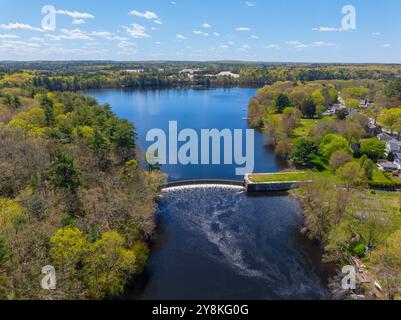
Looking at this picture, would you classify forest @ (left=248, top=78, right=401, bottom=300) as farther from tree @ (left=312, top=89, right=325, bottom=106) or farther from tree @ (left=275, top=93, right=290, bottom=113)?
tree @ (left=312, top=89, right=325, bottom=106)

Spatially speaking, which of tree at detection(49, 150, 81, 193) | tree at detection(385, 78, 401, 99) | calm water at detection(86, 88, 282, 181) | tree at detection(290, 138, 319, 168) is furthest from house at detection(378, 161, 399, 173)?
tree at detection(385, 78, 401, 99)

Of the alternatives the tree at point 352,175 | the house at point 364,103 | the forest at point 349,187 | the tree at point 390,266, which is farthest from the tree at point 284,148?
the house at point 364,103

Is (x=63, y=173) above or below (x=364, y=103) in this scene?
below

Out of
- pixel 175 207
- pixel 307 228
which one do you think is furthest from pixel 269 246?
pixel 175 207

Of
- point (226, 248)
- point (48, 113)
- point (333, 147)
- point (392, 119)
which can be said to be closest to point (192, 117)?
point (48, 113)

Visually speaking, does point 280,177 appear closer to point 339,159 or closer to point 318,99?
point 339,159

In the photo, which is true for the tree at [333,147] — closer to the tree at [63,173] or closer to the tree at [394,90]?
the tree at [63,173]
